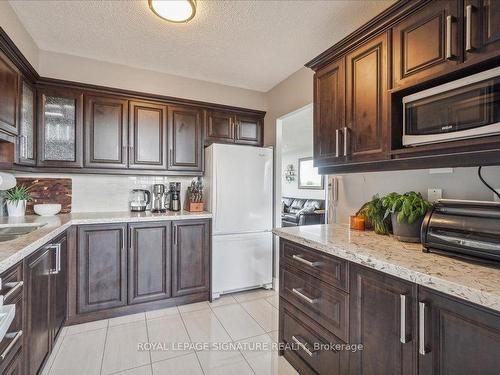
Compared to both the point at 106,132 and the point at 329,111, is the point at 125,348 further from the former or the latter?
the point at 329,111

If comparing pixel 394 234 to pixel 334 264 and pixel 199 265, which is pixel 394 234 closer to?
pixel 334 264

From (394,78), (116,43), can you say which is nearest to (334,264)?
(394,78)

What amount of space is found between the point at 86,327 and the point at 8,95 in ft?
6.49

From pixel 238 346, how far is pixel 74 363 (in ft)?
3.82

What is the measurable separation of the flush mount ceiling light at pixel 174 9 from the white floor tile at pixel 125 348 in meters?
2.49

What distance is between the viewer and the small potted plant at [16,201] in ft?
8.01

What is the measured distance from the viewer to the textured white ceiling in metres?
1.92

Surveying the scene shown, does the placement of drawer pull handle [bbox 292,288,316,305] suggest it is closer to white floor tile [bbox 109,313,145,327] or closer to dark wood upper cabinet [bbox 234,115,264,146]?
white floor tile [bbox 109,313,145,327]

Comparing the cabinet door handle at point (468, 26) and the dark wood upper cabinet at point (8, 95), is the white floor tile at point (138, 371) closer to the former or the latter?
the dark wood upper cabinet at point (8, 95)

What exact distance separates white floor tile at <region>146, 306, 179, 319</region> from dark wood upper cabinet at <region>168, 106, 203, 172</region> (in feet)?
4.85

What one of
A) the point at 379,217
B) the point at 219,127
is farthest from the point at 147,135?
the point at 379,217

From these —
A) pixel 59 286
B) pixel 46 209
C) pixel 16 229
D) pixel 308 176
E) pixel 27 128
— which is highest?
pixel 27 128

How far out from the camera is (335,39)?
2326 millimetres

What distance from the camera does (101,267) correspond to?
2432 millimetres
